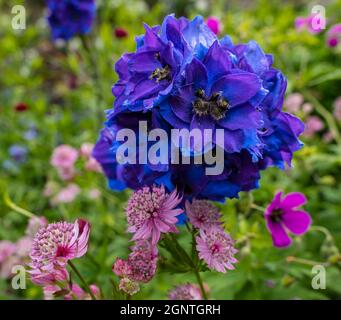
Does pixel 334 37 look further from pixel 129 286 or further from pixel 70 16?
pixel 129 286

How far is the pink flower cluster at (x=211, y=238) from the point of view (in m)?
0.86

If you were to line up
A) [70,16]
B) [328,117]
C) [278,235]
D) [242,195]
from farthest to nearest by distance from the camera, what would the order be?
[70,16], [328,117], [242,195], [278,235]

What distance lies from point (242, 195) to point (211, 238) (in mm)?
333

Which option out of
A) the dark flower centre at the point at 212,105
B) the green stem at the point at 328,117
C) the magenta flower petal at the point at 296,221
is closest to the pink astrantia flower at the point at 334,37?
the green stem at the point at 328,117

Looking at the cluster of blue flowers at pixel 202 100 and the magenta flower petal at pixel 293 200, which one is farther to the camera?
the magenta flower petal at pixel 293 200

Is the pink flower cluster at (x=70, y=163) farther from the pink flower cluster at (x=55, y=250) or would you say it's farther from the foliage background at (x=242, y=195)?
the pink flower cluster at (x=55, y=250)

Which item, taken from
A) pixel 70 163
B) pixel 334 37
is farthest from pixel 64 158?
pixel 334 37

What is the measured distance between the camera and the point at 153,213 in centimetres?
86

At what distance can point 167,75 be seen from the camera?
2.87ft

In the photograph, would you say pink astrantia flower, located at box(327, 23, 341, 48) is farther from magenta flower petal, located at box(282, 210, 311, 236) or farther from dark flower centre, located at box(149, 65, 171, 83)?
dark flower centre, located at box(149, 65, 171, 83)

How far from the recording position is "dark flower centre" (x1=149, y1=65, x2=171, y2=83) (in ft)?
2.85

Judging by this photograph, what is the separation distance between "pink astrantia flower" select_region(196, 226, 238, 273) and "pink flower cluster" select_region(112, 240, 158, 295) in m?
0.08

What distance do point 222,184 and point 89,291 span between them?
0.29 m

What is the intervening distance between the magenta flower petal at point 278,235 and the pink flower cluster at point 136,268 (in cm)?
31
